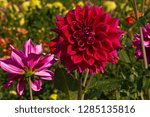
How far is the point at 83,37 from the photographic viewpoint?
184cm

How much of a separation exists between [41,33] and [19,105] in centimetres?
309

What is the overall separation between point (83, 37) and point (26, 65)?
0.75ft

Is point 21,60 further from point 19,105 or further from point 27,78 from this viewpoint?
point 19,105

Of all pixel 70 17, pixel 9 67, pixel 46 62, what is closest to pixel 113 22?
pixel 70 17

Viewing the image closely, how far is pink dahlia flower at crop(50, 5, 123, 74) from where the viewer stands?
1.78 metres

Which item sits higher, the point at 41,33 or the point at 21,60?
the point at 41,33

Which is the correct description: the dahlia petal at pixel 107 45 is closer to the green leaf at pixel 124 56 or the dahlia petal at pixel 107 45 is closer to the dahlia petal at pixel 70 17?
the dahlia petal at pixel 70 17

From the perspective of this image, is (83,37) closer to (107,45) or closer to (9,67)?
(107,45)

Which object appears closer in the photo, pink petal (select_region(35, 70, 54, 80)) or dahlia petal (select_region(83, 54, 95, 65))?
dahlia petal (select_region(83, 54, 95, 65))

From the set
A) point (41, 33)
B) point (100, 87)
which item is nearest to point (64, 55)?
point (100, 87)

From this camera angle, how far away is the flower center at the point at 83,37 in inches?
71.4

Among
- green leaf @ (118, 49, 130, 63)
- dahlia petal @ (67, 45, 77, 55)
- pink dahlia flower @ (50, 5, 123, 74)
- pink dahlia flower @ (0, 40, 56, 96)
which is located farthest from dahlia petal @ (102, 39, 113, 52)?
green leaf @ (118, 49, 130, 63)

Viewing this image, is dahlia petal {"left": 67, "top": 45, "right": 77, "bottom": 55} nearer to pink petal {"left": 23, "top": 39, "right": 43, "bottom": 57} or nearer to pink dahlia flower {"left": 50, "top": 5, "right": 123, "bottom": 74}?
pink dahlia flower {"left": 50, "top": 5, "right": 123, "bottom": 74}

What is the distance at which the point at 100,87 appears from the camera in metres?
1.99
